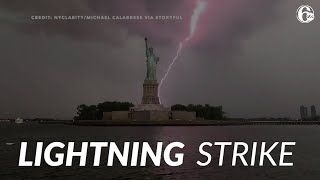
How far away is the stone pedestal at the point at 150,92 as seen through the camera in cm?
14725

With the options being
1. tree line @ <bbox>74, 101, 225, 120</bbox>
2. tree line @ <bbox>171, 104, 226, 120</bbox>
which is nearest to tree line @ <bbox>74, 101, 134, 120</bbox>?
tree line @ <bbox>74, 101, 225, 120</bbox>

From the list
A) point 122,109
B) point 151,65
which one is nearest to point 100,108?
point 122,109

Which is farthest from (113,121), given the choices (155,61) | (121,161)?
(121,161)

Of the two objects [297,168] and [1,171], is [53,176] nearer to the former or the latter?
[1,171]

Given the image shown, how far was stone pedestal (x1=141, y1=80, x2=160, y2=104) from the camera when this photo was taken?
147 m

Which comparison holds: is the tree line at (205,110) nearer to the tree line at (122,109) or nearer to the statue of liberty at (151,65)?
the tree line at (122,109)

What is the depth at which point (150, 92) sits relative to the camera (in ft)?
488

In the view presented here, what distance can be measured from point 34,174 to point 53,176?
1584 mm

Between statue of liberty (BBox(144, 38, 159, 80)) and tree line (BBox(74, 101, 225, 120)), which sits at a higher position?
statue of liberty (BBox(144, 38, 159, 80))

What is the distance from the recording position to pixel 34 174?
2945cm

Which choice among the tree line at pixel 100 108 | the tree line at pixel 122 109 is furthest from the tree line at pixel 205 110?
the tree line at pixel 100 108

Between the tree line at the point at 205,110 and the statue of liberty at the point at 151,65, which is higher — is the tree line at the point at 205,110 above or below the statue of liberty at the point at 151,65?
below

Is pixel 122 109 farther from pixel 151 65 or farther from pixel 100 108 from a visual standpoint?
pixel 151 65

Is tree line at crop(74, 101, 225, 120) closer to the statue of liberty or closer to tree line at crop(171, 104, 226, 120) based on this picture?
tree line at crop(171, 104, 226, 120)
